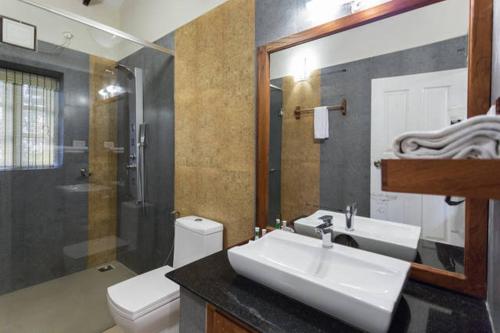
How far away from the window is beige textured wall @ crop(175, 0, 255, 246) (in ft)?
3.75

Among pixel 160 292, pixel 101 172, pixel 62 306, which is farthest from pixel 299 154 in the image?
pixel 62 306

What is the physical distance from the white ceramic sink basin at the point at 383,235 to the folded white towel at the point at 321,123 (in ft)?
1.36

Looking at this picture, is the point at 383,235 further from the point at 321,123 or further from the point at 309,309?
the point at 321,123

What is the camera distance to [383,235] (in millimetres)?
1142

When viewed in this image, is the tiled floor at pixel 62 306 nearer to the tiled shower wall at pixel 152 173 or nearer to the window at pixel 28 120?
the tiled shower wall at pixel 152 173

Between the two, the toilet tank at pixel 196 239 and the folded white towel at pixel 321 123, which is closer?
the folded white towel at pixel 321 123

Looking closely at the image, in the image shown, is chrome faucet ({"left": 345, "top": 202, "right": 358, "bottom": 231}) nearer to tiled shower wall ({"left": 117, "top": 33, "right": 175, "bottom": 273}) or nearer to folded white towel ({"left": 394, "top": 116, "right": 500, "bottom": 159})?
folded white towel ({"left": 394, "top": 116, "right": 500, "bottom": 159})

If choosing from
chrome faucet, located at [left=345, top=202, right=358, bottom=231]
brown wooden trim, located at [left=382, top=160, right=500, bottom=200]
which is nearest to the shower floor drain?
chrome faucet, located at [left=345, top=202, right=358, bottom=231]

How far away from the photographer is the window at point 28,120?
6.77 ft

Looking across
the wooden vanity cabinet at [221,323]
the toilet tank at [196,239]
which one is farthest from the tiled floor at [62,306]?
the wooden vanity cabinet at [221,323]

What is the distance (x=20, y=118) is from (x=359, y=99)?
2650mm

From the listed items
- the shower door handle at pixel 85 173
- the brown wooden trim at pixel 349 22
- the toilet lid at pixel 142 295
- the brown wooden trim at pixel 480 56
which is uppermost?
the brown wooden trim at pixel 349 22

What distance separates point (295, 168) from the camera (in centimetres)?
148

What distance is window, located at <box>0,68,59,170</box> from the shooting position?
206 cm
